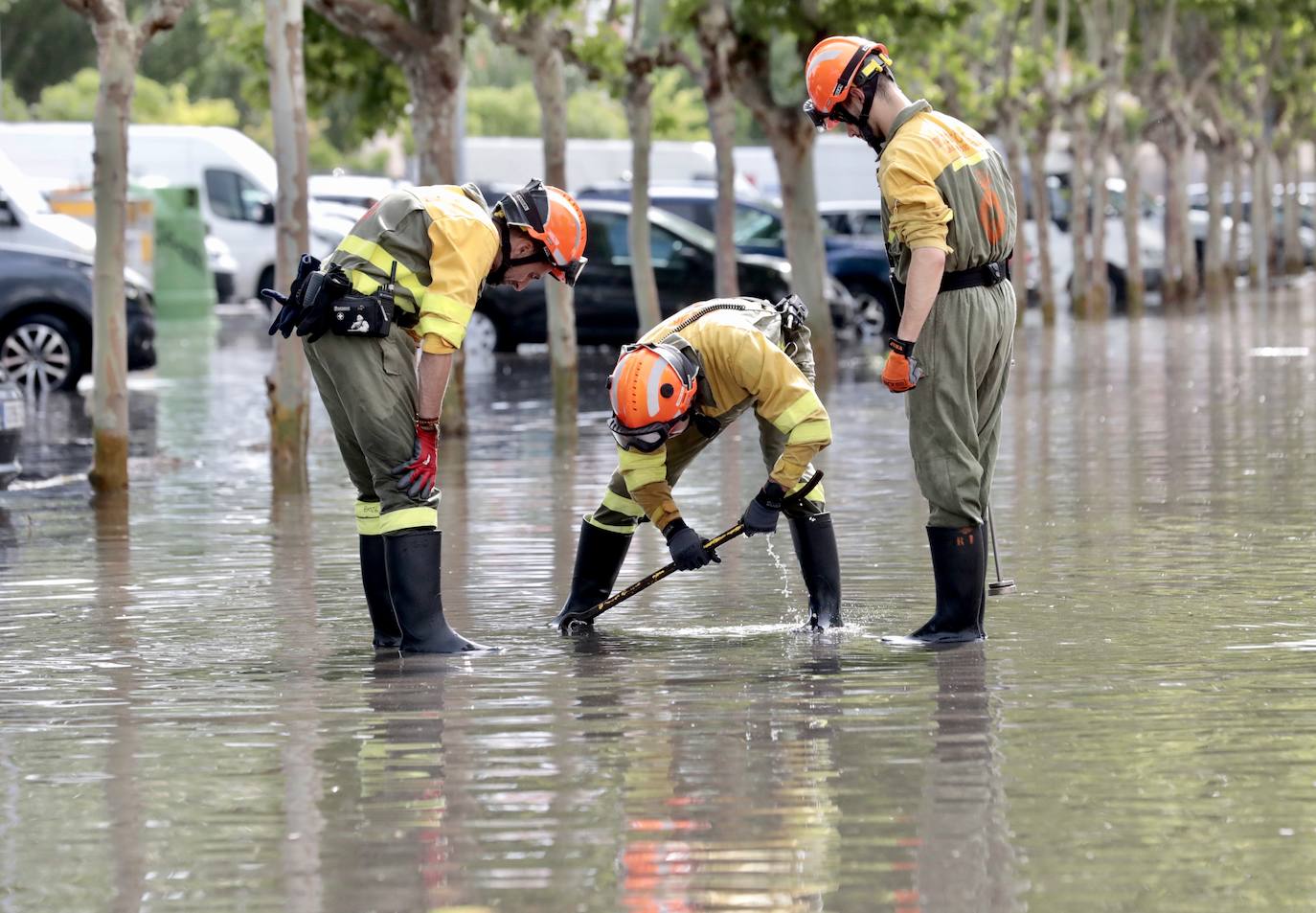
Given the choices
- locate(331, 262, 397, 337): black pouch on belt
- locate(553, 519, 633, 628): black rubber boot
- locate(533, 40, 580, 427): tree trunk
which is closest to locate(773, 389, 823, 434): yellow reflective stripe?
locate(553, 519, 633, 628): black rubber boot

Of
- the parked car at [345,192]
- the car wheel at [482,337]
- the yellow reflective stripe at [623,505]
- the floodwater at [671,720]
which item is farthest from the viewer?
the parked car at [345,192]

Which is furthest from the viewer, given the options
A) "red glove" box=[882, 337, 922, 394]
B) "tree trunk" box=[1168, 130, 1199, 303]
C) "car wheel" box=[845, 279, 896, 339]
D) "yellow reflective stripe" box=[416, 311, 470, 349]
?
"tree trunk" box=[1168, 130, 1199, 303]

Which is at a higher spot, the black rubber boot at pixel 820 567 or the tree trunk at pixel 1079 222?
the tree trunk at pixel 1079 222

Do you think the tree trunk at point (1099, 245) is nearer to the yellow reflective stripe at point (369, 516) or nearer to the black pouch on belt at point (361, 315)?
the yellow reflective stripe at point (369, 516)

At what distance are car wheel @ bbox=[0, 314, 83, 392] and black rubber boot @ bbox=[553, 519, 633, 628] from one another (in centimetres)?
1387

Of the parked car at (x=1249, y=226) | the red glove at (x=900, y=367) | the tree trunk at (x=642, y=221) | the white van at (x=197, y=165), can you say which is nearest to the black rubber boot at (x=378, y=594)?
the red glove at (x=900, y=367)

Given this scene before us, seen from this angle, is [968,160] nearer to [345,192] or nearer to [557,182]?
[557,182]

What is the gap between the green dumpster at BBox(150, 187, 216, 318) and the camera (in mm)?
33281

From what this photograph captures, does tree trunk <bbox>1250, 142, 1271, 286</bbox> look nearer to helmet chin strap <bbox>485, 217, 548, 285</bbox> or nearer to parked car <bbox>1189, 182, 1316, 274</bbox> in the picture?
parked car <bbox>1189, 182, 1316, 274</bbox>

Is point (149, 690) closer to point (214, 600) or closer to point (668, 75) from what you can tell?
point (214, 600)

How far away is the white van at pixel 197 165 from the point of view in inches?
1499

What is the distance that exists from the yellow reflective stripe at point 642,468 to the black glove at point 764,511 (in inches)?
11.8

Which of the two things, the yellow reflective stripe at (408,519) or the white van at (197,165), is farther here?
the white van at (197,165)

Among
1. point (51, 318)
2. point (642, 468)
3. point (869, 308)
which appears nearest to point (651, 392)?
point (642, 468)
